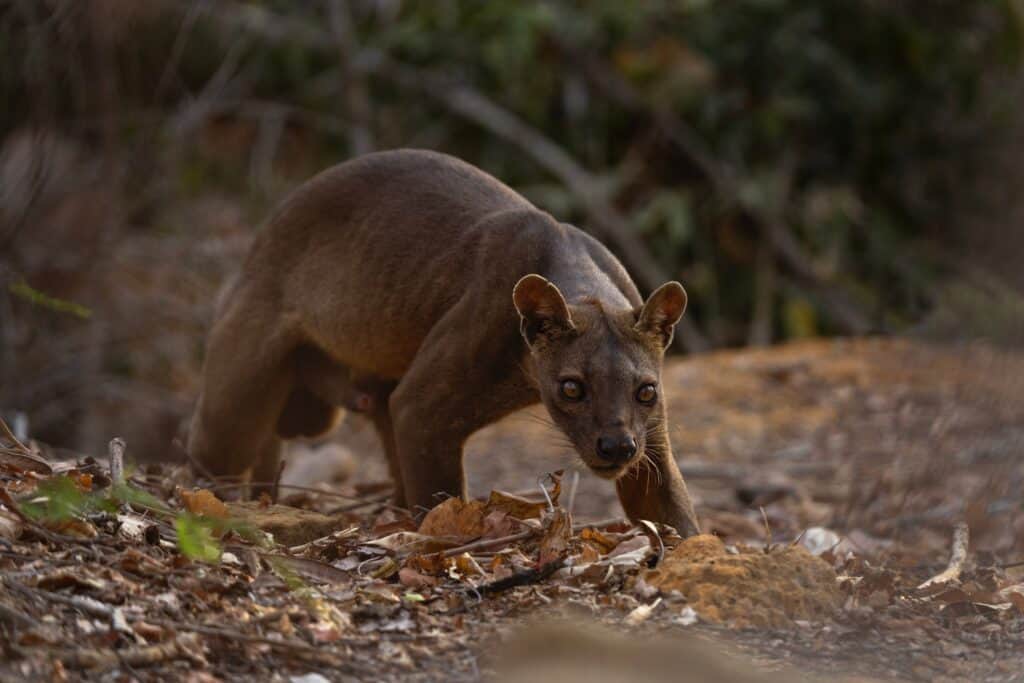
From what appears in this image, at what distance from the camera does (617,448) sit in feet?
16.0

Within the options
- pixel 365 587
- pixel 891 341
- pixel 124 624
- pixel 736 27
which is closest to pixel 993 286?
pixel 891 341

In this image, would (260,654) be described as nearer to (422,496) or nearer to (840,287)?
(422,496)

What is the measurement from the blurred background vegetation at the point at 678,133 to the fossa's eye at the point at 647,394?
6707mm

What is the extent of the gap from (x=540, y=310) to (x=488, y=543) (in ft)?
3.27

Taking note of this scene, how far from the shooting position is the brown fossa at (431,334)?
5.18 meters

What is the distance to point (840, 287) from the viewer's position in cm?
1295

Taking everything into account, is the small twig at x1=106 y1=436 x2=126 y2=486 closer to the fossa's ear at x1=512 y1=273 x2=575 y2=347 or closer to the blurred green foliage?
the fossa's ear at x1=512 y1=273 x2=575 y2=347

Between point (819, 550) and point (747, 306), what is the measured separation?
772 cm

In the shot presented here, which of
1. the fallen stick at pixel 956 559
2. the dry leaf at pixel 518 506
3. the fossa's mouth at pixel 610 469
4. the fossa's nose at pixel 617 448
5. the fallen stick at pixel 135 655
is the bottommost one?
the fallen stick at pixel 135 655

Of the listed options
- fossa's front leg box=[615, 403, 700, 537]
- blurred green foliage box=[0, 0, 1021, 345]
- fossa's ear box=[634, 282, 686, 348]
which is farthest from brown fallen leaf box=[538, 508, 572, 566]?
blurred green foliage box=[0, 0, 1021, 345]

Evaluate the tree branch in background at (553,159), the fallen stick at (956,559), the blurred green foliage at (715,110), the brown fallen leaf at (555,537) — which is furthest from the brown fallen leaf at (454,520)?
the blurred green foliage at (715,110)

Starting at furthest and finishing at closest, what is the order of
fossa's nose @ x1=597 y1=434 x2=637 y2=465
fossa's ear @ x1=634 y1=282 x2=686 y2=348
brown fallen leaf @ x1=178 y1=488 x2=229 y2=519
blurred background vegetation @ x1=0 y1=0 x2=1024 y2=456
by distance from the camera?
blurred background vegetation @ x1=0 y1=0 x2=1024 y2=456, fossa's ear @ x1=634 y1=282 x2=686 y2=348, fossa's nose @ x1=597 y1=434 x2=637 y2=465, brown fallen leaf @ x1=178 y1=488 x2=229 y2=519

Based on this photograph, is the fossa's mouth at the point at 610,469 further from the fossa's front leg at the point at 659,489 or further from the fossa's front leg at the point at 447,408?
the fossa's front leg at the point at 447,408

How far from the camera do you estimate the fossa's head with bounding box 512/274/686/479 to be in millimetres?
4977
